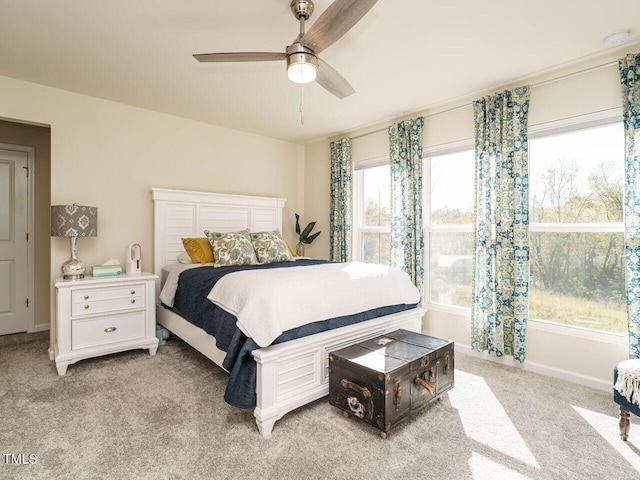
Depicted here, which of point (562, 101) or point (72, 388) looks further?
point (562, 101)

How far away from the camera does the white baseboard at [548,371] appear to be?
2.59m

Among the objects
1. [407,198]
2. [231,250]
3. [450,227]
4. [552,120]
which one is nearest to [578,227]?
[552,120]

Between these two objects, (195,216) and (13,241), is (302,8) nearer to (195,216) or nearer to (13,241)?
(195,216)

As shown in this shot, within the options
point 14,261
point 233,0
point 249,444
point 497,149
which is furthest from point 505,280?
point 14,261

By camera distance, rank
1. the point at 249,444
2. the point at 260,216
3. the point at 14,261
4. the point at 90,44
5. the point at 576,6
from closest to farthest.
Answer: the point at 249,444 < the point at 576,6 < the point at 90,44 < the point at 14,261 < the point at 260,216

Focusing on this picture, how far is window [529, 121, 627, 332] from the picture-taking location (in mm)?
2650

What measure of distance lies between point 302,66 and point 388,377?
1.80 metres

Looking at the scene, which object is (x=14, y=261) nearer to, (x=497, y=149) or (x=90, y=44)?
(x=90, y=44)

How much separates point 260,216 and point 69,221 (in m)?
2.18

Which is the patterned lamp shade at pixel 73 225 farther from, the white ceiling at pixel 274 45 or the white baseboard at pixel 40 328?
the white baseboard at pixel 40 328

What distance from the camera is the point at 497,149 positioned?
10.1 ft

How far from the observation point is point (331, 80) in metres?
2.21

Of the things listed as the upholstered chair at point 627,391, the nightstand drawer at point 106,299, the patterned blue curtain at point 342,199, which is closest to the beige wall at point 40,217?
the nightstand drawer at point 106,299

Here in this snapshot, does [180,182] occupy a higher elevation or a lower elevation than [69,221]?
higher
